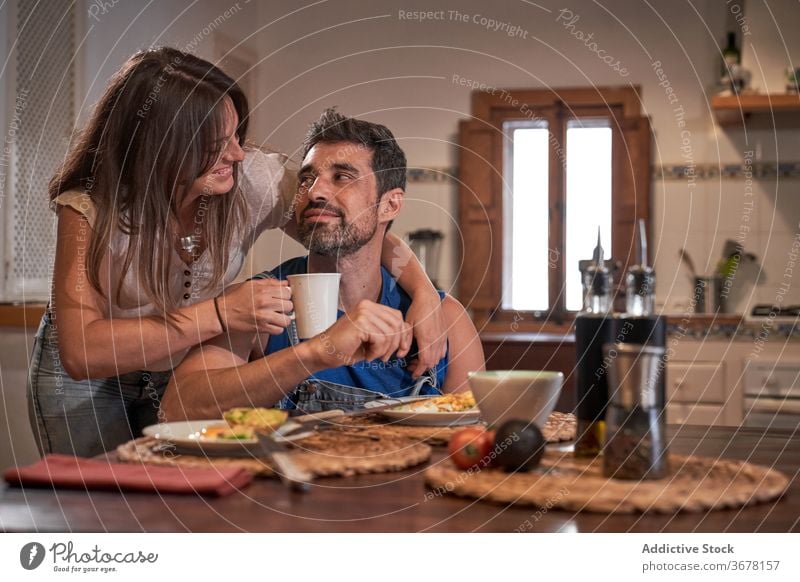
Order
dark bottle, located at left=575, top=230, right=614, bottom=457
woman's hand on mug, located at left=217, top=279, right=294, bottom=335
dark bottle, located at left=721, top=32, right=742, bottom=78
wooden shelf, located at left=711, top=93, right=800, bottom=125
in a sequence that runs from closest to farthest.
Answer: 1. dark bottle, located at left=575, top=230, right=614, bottom=457
2. woman's hand on mug, located at left=217, top=279, right=294, bottom=335
3. wooden shelf, located at left=711, top=93, right=800, bottom=125
4. dark bottle, located at left=721, top=32, right=742, bottom=78

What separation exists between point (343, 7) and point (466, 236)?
0.39 metres

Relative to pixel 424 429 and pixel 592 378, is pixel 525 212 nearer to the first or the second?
pixel 424 429

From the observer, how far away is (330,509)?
1.99 feet

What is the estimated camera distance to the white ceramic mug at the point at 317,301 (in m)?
0.97

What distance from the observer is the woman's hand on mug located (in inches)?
42.3

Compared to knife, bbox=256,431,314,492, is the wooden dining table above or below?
below

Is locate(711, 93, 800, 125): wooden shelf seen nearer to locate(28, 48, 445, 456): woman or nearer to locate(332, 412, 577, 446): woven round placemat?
locate(28, 48, 445, 456): woman

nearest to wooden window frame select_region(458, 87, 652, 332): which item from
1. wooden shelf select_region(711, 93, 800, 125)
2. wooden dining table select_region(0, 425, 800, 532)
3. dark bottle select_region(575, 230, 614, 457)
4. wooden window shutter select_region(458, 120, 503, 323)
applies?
wooden window shutter select_region(458, 120, 503, 323)

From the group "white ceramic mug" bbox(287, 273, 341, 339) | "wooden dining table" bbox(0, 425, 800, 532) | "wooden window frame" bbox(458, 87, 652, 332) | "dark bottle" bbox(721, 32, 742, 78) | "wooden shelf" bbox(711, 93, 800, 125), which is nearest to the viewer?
"wooden dining table" bbox(0, 425, 800, 532)

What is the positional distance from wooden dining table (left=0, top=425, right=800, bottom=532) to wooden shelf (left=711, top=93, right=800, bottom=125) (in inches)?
42.6

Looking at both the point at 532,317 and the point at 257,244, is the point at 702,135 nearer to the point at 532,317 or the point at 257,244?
the point at 532,317

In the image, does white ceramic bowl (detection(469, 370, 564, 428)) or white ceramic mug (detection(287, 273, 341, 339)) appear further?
white ceramic mug (detection(287, 273, 341, 339))

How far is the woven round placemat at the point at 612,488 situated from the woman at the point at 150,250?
510mm

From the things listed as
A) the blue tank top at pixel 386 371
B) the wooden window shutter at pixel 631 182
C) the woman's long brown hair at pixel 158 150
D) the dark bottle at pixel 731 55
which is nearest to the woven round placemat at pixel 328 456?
the blue tank top at pixel 386 371
